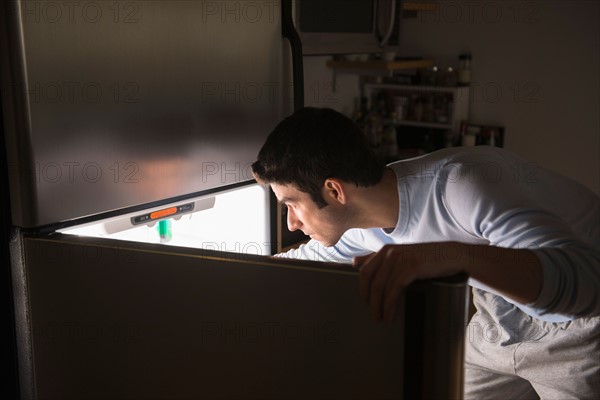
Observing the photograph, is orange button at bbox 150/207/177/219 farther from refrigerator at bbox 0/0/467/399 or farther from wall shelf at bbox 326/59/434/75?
wall shelf at bbox 326/59/434/75

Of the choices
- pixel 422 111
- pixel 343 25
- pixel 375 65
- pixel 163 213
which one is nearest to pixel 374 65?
pixel 375 65

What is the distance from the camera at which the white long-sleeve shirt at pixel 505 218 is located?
2.87ft

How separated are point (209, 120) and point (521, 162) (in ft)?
1.91

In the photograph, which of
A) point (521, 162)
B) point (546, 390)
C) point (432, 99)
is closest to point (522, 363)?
point (546, 390)

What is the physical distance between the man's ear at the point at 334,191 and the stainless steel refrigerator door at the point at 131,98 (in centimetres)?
16

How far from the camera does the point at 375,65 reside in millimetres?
3078

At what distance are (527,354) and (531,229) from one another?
1.70 feet

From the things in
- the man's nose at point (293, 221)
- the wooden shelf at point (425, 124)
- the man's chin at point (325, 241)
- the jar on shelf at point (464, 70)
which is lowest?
the man's chin at point (325, 241)

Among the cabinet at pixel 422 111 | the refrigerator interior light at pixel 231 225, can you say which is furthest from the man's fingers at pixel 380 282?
the cabinet at pixel 422 111

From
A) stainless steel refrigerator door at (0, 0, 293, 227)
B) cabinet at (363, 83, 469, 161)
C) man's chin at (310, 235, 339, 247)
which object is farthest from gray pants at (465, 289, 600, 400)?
cabinet at (363, 83, 469, 161)

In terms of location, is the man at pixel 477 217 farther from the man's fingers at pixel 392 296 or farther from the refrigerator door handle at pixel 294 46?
the man's fingers at pixel 392 296

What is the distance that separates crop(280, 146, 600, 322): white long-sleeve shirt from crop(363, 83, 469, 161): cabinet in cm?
204

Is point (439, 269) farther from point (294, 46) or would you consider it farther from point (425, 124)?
point (425, 124)

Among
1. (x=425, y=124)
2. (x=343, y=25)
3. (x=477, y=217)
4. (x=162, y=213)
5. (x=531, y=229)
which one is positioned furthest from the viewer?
(x=425, y=124)
